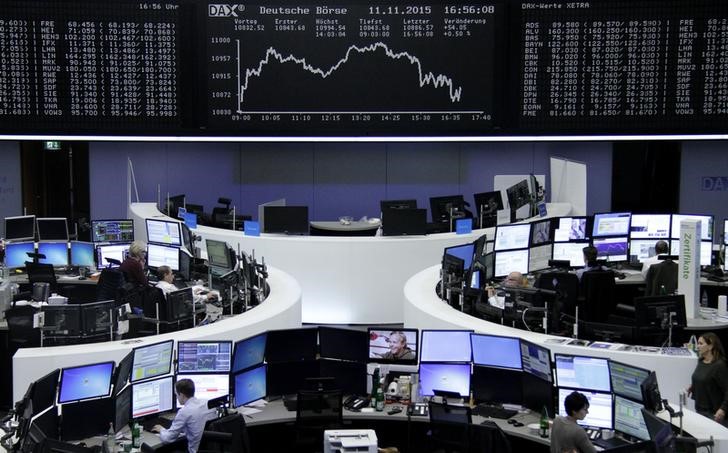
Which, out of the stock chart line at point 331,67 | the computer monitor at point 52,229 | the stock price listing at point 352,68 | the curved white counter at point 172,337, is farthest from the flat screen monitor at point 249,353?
the computer monitor at point 52,229

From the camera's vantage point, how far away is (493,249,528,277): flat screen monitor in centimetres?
1143

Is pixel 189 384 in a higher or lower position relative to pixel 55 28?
lower

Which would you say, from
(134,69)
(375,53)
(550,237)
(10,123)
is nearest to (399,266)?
(550,237)

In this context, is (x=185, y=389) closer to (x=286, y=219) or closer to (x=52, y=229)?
(x=286, y=219)

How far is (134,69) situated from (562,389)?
6.21 meters

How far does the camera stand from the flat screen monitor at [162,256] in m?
12.1

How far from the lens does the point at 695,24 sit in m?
11.2

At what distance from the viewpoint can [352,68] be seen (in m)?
11.4

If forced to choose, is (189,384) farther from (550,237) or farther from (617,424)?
(550,237)

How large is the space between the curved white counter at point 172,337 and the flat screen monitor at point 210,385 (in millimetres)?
375

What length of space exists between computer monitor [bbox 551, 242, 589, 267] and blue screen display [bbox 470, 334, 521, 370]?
424 centimetres

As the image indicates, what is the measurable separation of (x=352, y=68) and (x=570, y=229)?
124 inches

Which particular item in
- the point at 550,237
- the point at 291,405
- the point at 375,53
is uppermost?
the point at 375,53

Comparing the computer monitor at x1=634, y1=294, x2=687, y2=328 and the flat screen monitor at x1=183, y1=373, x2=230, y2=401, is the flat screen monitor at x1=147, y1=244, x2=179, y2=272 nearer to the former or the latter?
the flat screen monitor at x1=183, y1=373, x2=230, y2=401
